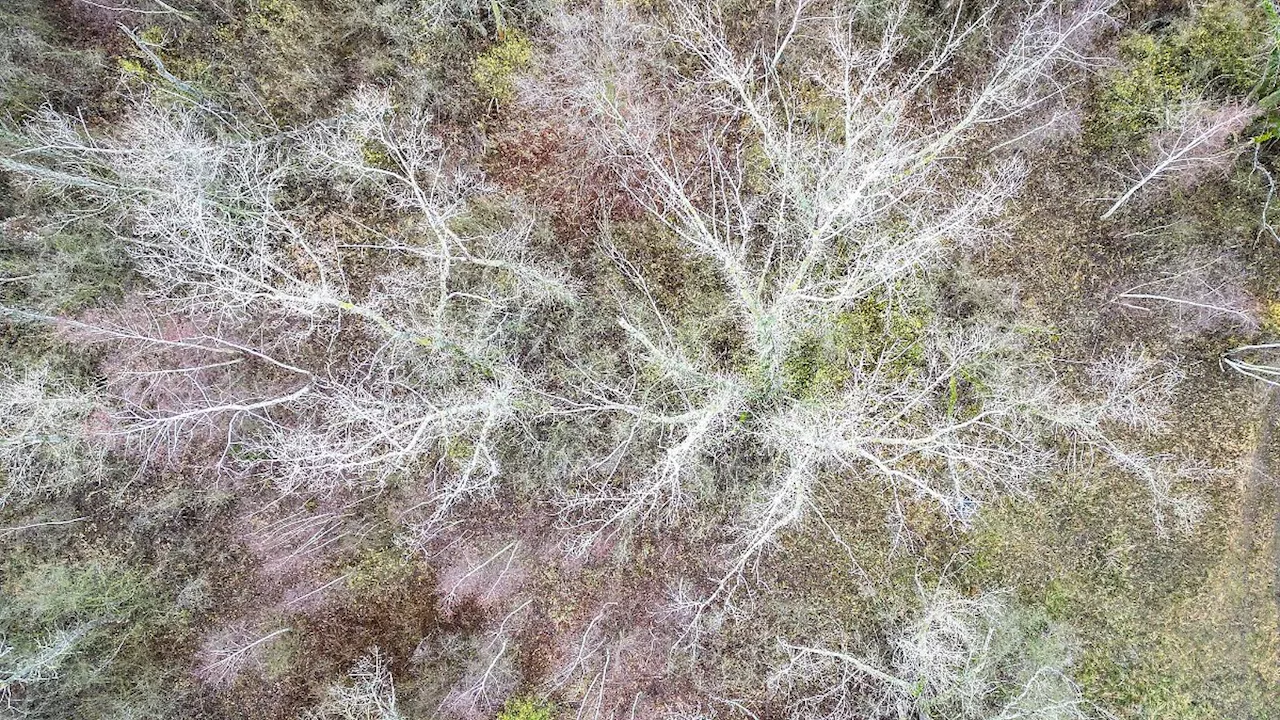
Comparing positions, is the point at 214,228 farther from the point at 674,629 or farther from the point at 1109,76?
the point at 1109,76

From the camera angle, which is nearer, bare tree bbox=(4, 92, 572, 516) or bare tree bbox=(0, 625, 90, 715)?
bare tree bbox=(4, 92, 572, 516)

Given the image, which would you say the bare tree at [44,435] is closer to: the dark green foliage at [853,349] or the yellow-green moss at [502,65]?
the yellow-green moss at [502,65]

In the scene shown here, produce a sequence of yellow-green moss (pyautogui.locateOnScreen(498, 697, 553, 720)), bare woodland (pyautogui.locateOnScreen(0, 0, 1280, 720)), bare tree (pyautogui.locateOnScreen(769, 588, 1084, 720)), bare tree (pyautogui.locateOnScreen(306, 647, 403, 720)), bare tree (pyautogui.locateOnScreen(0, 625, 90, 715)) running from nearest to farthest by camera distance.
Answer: bare tree (pyautogui.locateOnScreen(769, 588, 1084, 720))
bare tree (pyautogui.locateOnScreen(0, 625, 90, 715))
bare woodland (pyautogui.locateOnScreen(0, 0, 1280, 720))
yellow-green moss (pyautogui.locateOnScreen(498, 697, 553, 720))
bare tree (pyautogui.locateOnScreen(306, 647, 403, 720))

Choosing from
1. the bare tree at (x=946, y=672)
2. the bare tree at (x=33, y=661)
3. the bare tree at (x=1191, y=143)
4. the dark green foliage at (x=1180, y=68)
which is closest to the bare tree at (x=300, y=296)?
the bare tree at (x=33, y=661)

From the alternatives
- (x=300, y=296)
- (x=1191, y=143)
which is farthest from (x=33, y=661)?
(x=1191, y=143)

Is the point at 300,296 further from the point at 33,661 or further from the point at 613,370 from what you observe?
the point at 33,661

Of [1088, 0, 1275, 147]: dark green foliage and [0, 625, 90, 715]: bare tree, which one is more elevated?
[0, 625, 90, 715]: bare tree

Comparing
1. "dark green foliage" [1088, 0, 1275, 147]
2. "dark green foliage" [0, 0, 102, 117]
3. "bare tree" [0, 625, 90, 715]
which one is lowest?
"dark green foliage" [1088, 0, 1275, 147]

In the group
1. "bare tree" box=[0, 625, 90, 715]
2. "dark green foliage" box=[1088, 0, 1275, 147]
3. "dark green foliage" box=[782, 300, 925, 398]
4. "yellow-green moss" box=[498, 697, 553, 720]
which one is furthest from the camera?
"yellow-green moss" box=[498, 697, 553, 720]

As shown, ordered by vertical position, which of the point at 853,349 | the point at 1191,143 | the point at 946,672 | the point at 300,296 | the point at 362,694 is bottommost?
the point at 946,672

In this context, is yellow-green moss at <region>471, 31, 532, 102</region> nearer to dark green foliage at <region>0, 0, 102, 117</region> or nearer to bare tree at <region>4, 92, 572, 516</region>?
bare tree at <region>4, 92, 572, 516</region>

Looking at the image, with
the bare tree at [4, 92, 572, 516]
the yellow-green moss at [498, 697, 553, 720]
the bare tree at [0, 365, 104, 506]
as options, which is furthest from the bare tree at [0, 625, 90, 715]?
the yellow-green moss at [498, 697, 553, 720]

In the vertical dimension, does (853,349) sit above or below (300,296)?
below
